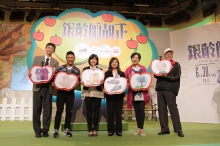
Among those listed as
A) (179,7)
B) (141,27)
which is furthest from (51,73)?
(179,7)

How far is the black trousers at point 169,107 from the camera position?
12.1ft

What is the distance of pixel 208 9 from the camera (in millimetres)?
6883

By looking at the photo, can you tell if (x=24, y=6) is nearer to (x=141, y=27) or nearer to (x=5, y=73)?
(x=5, y=73)

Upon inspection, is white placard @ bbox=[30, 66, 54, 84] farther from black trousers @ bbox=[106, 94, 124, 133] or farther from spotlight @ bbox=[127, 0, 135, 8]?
spotlight @ bbox=[127, 0, 135, 8]

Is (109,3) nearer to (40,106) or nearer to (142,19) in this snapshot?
(142,19)

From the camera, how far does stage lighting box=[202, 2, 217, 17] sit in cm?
665

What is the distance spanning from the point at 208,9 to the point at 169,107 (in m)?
4.81

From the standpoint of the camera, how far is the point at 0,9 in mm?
7887

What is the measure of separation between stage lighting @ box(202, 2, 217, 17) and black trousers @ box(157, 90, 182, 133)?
14.7 ft

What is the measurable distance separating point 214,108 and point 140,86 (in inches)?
123

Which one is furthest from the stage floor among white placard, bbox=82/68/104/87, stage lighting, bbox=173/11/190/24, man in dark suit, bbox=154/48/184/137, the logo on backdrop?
stage lighting, bbox=173/11/190/24

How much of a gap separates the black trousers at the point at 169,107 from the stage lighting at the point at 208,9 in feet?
14.7

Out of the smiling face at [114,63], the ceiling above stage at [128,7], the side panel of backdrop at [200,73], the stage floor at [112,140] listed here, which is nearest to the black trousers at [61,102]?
the stage floor at [112,140]

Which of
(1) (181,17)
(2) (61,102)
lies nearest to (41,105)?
(2) (61,102)
